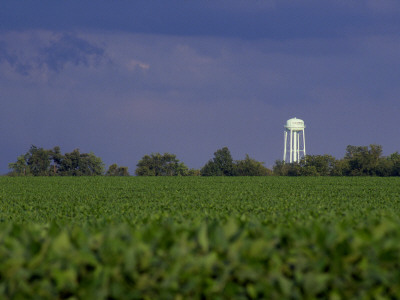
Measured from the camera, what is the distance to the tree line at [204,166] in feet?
271

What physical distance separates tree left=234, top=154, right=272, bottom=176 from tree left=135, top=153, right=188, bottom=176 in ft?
36.6

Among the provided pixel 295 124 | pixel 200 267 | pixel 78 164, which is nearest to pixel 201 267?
pixel 200 267

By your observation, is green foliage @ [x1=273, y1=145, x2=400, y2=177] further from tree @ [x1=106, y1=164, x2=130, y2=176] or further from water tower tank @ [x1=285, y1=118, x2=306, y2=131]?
tree @ [x1=106, y1=164, x2=130, y2=176]

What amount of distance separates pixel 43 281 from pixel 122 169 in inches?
3554

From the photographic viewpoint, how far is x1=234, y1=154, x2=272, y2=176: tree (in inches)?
3511

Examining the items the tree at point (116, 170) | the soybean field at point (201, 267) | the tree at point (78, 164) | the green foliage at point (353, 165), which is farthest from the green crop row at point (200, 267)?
the tree at point (116, 170)

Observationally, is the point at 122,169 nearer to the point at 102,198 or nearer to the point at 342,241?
the point at 102,198

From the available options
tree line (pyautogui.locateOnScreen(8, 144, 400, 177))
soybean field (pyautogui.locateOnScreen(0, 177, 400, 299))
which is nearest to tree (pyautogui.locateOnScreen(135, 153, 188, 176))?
tree line (pyautogui.locateOnScreen(8, 144, 400, 177))

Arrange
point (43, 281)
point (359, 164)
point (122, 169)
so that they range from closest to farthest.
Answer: point (43, 281) → point (359, 164) → point (122, 169)

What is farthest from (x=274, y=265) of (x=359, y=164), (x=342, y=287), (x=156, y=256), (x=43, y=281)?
(x=359, y=164)

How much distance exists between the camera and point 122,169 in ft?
305

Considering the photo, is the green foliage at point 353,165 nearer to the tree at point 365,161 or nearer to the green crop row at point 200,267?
the tree at point 365,161

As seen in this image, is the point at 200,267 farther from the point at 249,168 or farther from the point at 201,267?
the point at 249,168

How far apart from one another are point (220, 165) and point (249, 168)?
6639mm
